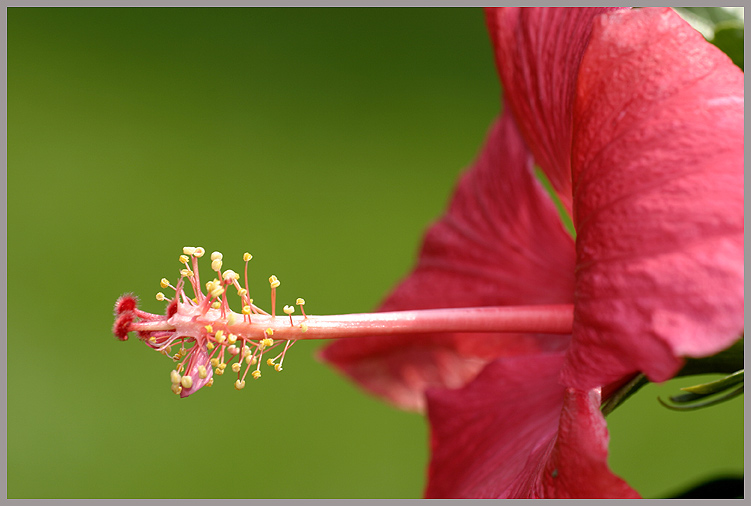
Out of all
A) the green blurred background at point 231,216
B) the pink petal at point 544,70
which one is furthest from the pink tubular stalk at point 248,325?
the green blurred background at point 231,216

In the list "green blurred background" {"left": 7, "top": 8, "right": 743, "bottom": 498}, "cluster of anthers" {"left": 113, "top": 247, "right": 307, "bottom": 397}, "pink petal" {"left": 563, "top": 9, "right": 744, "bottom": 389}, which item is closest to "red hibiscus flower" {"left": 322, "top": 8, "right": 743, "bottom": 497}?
"pink petal" {"left": 563, "top": 9, "right": 744, "bottom": 389}

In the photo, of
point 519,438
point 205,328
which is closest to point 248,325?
point 205,328

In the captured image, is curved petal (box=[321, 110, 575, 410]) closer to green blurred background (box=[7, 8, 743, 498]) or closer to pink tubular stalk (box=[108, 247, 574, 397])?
pink tubular stalk (box=[108, 247, 574, 397])

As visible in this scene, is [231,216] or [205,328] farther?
[231,216]

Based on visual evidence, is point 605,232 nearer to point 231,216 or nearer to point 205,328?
point 205,328

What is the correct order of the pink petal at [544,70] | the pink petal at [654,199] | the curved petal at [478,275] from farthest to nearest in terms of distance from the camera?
the curved petal at [478,275] < the pink petal at [544,70] < the pink petal at [654,199]

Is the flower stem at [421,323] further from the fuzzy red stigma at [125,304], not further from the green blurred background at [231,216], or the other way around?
the green blurred background at [231,216]

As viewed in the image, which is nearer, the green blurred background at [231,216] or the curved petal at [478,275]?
the curved petal at [478,275]
